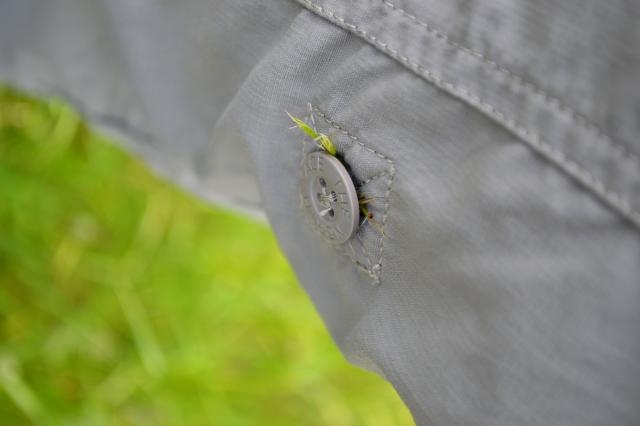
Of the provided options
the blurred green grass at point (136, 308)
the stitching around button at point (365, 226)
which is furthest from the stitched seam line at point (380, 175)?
the blurred green grass at point (136, 308)

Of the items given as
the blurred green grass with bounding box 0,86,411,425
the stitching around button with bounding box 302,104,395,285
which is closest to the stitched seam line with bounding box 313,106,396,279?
the stitching around button with bounding box 302,104,395,285

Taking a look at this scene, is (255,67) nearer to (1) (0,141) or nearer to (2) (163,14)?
(2) (163,14)

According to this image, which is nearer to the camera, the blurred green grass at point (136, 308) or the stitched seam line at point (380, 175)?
the stitched seam line at point (380, 175)

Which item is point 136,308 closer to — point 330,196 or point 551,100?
point 330,196

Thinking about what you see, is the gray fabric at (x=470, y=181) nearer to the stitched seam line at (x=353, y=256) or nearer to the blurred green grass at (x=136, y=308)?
the stitched seam line at (x=353, y=256)

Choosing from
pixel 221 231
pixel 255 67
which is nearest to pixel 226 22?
pixel 255 67

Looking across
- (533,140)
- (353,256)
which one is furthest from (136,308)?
(533,140)
